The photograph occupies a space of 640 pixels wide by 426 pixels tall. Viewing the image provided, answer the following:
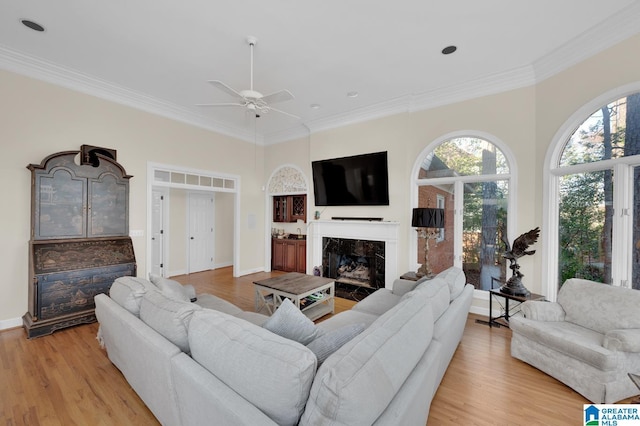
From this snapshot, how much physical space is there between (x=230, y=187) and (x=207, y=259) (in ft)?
7.24

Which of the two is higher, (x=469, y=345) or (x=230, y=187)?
(x=230, y=187)

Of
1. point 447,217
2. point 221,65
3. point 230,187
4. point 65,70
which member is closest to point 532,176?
point 447,217

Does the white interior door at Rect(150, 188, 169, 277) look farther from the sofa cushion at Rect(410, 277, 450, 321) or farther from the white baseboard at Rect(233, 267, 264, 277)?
the sofa cushion at Rect(410, 277, 450, 321)

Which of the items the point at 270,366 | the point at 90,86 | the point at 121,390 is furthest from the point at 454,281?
the point at 90,86

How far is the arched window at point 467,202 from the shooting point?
12.5 feet

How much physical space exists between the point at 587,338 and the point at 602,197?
1.66m

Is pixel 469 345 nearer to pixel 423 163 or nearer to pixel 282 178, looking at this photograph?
pixel 423 163

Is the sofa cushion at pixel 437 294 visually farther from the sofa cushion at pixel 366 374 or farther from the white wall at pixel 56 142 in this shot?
the white wall at pixel 56 142

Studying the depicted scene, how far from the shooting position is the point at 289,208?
6711 millimetres

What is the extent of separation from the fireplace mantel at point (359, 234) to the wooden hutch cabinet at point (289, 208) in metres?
0.93

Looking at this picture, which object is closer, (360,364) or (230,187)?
(360,364)

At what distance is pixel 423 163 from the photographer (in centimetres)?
443

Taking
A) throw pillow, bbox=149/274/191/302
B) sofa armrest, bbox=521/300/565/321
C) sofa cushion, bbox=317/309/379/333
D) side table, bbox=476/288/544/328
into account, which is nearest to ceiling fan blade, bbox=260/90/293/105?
throw pillow, bbox=149/274/191/302

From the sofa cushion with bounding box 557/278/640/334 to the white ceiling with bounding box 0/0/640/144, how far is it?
2545mm
